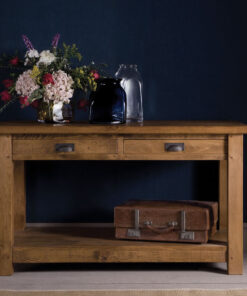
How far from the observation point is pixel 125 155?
2.68 meters

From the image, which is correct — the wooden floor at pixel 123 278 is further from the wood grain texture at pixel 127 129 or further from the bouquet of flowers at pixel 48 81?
the bouquet of flowers at pixel 48 81

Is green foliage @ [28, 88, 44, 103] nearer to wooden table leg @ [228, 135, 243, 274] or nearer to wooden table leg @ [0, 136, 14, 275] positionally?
wooden table leg @ [0, 136, 14, 275]

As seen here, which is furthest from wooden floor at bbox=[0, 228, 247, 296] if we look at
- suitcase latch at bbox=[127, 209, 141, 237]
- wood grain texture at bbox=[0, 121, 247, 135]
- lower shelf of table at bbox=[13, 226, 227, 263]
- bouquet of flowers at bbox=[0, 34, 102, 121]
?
bouquet of flowers at bbox=[0, 34, 102, 121]

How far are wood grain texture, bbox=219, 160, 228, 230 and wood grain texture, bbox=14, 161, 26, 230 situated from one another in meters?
1.09

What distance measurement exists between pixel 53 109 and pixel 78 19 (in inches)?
26.5

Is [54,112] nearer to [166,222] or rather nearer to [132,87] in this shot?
[132,87]

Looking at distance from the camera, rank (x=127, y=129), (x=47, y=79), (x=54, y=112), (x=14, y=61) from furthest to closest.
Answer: (x=14, y=61) < (x=54, y=112) < (x=47, y=79) < (x=127, y=129)

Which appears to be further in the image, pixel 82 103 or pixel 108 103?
pixel 82 103

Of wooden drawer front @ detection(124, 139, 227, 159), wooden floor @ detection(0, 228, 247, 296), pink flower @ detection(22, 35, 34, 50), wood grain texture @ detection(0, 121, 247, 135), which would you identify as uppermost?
pink flower @ detection(22, 35, 34, 50)

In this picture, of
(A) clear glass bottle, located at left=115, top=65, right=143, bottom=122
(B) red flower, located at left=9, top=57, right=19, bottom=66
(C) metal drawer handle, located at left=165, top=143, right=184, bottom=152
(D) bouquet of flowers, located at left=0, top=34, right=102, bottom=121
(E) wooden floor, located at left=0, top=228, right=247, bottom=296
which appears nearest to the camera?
(E) wooden floor, located at left=0, top=228, right=247, bottom=296

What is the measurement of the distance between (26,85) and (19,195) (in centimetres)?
68

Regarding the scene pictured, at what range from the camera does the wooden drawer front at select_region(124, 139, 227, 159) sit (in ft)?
8.75

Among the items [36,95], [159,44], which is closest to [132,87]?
[159,44]

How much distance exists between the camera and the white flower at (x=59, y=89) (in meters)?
2.76
